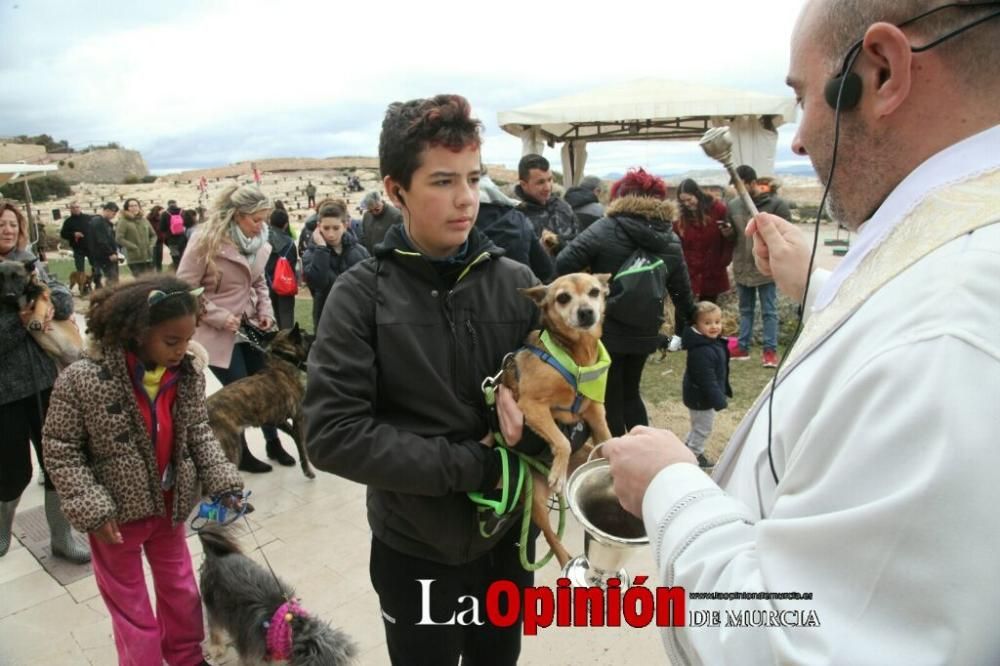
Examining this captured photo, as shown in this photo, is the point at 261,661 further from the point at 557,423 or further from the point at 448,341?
the point at 448,341

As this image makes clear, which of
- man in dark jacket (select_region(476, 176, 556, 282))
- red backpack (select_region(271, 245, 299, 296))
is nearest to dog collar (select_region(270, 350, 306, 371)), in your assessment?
man in dark jacket (select_region(476, 176, 556, 282))

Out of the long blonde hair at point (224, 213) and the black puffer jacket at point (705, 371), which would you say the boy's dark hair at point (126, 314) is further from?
the black puffer jacket at point (705, 371)

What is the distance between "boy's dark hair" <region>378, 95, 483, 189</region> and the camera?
1614 millimetres

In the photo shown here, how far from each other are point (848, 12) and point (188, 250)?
4.57 m

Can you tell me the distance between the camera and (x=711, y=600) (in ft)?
2.71

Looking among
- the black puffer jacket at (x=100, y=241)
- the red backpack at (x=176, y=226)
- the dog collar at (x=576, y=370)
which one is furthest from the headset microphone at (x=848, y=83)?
the black puffer jacket at (x=100, y=241)

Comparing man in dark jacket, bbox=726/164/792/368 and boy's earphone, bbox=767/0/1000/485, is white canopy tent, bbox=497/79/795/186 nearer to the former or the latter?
man in dark jacket, bbox=726/164/792/368

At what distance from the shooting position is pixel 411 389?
1663 mm

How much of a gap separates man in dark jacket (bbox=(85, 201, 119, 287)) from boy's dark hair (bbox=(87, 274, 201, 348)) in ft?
41.3

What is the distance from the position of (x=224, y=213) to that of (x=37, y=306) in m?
1.46

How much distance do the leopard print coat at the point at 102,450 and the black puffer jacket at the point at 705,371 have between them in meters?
3.57

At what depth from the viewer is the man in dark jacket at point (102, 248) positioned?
1316 centimetres

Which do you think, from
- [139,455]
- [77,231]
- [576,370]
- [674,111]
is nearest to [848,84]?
[576,370]

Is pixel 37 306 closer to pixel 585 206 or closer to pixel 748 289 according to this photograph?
pixel 585 206
